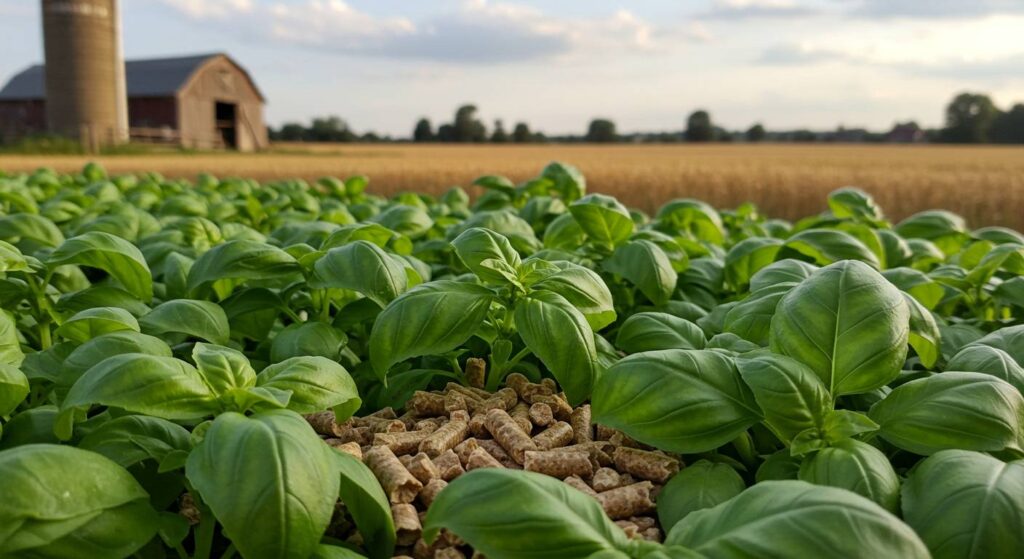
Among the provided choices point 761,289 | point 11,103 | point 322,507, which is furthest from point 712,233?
point 11,103

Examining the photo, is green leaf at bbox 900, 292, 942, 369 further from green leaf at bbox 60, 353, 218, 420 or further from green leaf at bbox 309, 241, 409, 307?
green leaf at bbox 60, 353, 218, 420

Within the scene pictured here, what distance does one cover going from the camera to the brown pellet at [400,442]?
1.02m

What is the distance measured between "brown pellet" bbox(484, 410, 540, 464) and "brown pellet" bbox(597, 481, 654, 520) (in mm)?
115

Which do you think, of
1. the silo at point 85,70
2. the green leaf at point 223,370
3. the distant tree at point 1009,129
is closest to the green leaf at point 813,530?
the green leaf at point 223,370

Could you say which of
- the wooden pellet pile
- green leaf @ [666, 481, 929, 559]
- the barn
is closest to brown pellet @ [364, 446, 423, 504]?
the wooden pellet pile

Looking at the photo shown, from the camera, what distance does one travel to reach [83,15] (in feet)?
56.2

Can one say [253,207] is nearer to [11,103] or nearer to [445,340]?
[445,340]

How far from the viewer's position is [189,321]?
119 cm

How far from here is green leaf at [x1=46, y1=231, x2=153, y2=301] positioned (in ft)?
4.15

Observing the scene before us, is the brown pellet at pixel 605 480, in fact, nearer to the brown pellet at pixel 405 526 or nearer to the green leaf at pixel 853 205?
the brown pellet at pixel 405 526

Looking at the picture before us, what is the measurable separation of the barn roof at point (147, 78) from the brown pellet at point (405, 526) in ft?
77.3

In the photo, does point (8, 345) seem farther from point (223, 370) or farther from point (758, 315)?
point (758, 315)

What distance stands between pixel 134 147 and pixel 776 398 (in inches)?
737

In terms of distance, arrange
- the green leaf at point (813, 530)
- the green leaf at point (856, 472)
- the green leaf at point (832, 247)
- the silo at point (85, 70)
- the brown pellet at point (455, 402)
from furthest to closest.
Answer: the silo at point (85, 70) → the green leaf at point (832, 247) → the brown pellet at point (455, 402) → the green leaf at point (856, 472) → the green leaf at point (813, 530)
